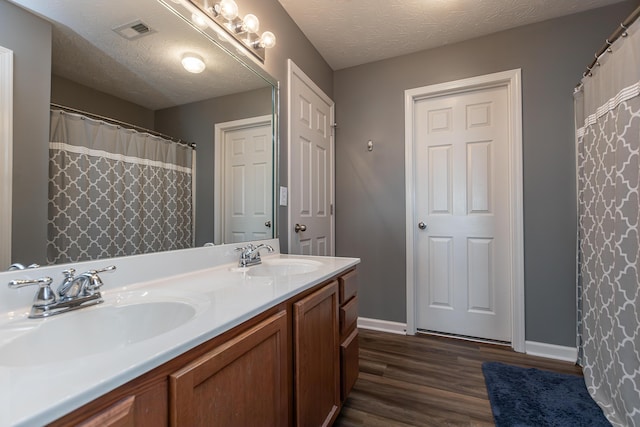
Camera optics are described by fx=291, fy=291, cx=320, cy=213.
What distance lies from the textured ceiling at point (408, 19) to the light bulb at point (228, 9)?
24.8 inches

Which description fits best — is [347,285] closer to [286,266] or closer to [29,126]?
[286,266]

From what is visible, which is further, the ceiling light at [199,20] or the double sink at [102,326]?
the ceiling light at [199,20]

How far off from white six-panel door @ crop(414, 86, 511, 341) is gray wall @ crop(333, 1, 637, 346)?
0.15m

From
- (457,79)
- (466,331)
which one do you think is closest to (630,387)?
(466,331)

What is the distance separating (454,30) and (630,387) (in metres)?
2.27

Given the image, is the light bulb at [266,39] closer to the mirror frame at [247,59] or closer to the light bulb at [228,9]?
the mirror frame at [247,59]

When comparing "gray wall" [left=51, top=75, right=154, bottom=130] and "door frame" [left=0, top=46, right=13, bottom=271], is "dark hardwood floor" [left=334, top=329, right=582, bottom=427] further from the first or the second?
"gray wall" [left=51, top=75, right=154, bottom=130]

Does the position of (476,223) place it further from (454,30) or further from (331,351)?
(331,351)

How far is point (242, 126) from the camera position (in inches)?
61.5

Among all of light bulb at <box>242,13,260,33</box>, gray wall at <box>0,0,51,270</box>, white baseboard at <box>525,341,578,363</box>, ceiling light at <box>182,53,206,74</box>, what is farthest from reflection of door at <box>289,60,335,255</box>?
white baseboard at <box>525,341,578,363</box>

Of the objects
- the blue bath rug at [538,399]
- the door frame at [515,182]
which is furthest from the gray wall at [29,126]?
the door frame at [515,182]

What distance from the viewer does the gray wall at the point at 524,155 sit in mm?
1973

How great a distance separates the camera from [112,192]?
0.96 metres

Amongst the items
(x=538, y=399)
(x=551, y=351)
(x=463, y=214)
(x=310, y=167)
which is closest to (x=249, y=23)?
(x=310, y=167)
